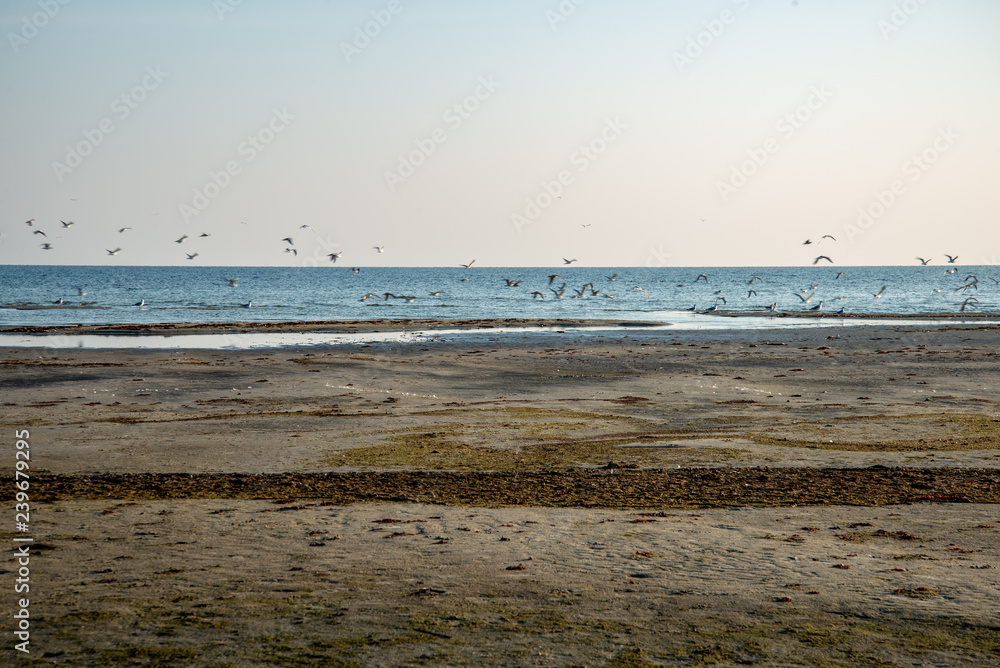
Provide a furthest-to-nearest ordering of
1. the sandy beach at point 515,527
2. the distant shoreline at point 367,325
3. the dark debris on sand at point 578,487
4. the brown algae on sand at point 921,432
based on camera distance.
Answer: the distant shoreline at point 367,325 < the brown algae on sand at point 921,432 < the dark debris on sand at point 578,487 < the sandy beach at point 515,527

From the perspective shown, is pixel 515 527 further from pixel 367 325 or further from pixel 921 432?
pixel 367 325

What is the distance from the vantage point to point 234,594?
7.72 meters

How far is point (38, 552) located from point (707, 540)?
287 inches

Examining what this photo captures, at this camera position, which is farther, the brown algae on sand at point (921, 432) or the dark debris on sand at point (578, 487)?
the brown algae on sand at point (921, 432)

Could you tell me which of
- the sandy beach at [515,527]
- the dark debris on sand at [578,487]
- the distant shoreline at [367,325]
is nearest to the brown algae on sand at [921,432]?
the sandy beach at [515,527]

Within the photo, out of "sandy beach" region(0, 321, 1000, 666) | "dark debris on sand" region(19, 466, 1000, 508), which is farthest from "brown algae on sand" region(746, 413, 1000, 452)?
"dark debris on sand" region(19, 466, 1000, 508)

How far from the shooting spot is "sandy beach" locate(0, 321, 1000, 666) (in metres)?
6.71

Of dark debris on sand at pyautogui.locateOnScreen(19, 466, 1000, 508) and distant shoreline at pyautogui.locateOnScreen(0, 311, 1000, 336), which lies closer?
dark debris on sand at pyautogui.locateOnScreen(19, 466, 1000, 508)

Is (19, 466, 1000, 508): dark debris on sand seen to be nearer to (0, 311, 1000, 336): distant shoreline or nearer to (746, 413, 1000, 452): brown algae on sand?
(746, 413, 1000, 452): brown algae on sand

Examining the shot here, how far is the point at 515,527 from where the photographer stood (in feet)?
33.0

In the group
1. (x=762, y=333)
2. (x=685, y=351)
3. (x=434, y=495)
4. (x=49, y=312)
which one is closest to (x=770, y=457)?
(x=434, y=495)

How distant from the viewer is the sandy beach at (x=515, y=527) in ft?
22.0

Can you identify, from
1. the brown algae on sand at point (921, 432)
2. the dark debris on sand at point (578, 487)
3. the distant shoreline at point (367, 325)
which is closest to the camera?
the dark debris on sand at point (578, 487)

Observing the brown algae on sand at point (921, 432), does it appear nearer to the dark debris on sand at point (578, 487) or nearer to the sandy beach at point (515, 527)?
the sandy beach at point (515, 527)
